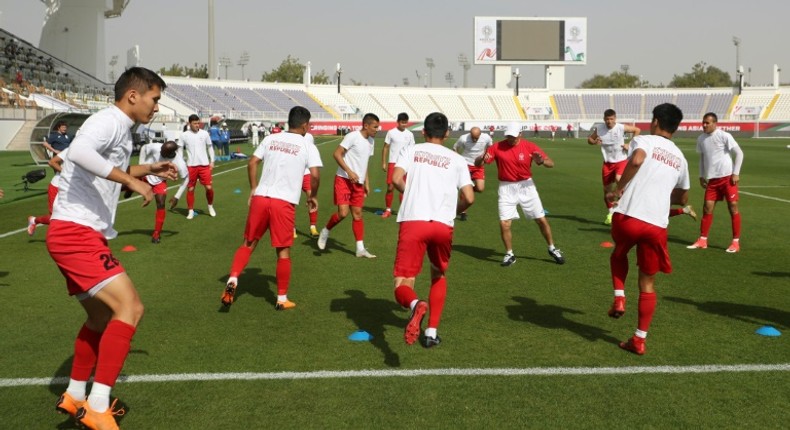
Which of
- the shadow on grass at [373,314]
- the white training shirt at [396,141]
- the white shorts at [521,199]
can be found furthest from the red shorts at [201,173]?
the shadow on grass at [373,314]

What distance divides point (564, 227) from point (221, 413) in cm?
1003

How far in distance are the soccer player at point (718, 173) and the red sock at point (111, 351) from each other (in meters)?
9.15

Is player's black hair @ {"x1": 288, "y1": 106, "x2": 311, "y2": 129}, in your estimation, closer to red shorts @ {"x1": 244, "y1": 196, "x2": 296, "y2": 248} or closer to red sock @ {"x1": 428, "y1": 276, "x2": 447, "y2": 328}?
red shorts @ {"x1": 244, "y1": 196, "x2": 296, "y2": 248}

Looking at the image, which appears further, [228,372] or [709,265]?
[709,265]

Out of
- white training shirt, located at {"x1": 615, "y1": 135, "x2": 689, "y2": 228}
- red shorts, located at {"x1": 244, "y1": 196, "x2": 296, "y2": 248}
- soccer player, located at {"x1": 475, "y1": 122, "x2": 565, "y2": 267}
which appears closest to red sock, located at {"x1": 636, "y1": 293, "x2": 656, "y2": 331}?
white training shirt, located at {"x1": 615, "y1": 135, "x2": 689, "y2": 228}

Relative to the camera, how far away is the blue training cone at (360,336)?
6.08m

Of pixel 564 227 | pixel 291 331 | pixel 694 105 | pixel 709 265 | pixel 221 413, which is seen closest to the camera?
pixel 221 413

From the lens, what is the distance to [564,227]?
13.4m

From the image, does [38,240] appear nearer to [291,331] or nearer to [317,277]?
[317,277]

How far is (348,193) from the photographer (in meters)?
10.7

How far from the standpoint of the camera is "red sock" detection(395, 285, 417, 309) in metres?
5.50

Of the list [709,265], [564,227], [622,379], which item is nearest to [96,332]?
[622,379]

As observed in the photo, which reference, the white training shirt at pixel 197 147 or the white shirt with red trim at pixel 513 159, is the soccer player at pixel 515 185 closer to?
the white shirt with red trim at pixel 513 159

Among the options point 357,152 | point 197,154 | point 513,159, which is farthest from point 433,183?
point 197,154
